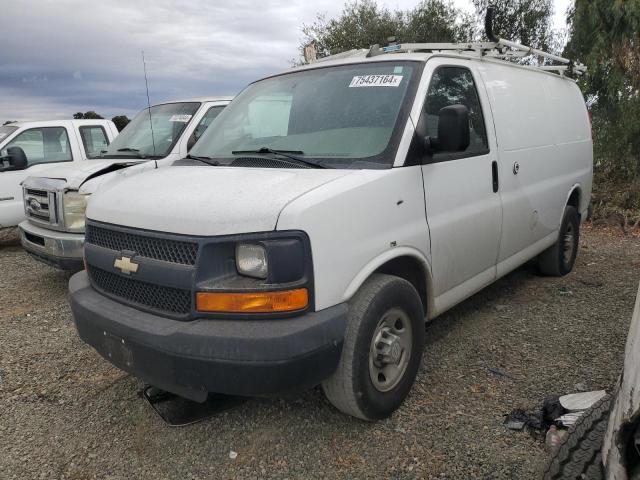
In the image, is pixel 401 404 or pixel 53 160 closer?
pixel 401 404

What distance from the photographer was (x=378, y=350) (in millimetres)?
2945

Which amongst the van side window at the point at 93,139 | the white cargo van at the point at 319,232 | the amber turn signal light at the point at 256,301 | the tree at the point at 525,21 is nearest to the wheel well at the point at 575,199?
the white cargo van at the point at 319,232

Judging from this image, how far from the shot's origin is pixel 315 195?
259cm

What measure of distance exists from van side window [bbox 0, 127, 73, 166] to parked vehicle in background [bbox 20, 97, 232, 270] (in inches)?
66.8

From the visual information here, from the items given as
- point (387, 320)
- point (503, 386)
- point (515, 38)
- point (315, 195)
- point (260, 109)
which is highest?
point (515, 38)

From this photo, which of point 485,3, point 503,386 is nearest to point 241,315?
point 503,386

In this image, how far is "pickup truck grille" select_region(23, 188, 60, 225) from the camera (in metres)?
5.47

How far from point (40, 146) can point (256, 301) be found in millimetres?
6996

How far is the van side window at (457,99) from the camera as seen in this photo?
136 inches

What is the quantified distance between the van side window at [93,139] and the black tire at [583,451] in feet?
24.8

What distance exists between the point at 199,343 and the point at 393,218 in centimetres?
123

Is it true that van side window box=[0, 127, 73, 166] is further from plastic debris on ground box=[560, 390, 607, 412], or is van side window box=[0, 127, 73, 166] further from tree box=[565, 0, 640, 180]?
tree box=[565, 0, 640, 180]

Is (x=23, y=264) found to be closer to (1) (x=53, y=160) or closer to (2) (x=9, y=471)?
(1) (x=53, y=160)

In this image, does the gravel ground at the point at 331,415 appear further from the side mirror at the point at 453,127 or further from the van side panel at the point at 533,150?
the side mirror at the point at 453,127
